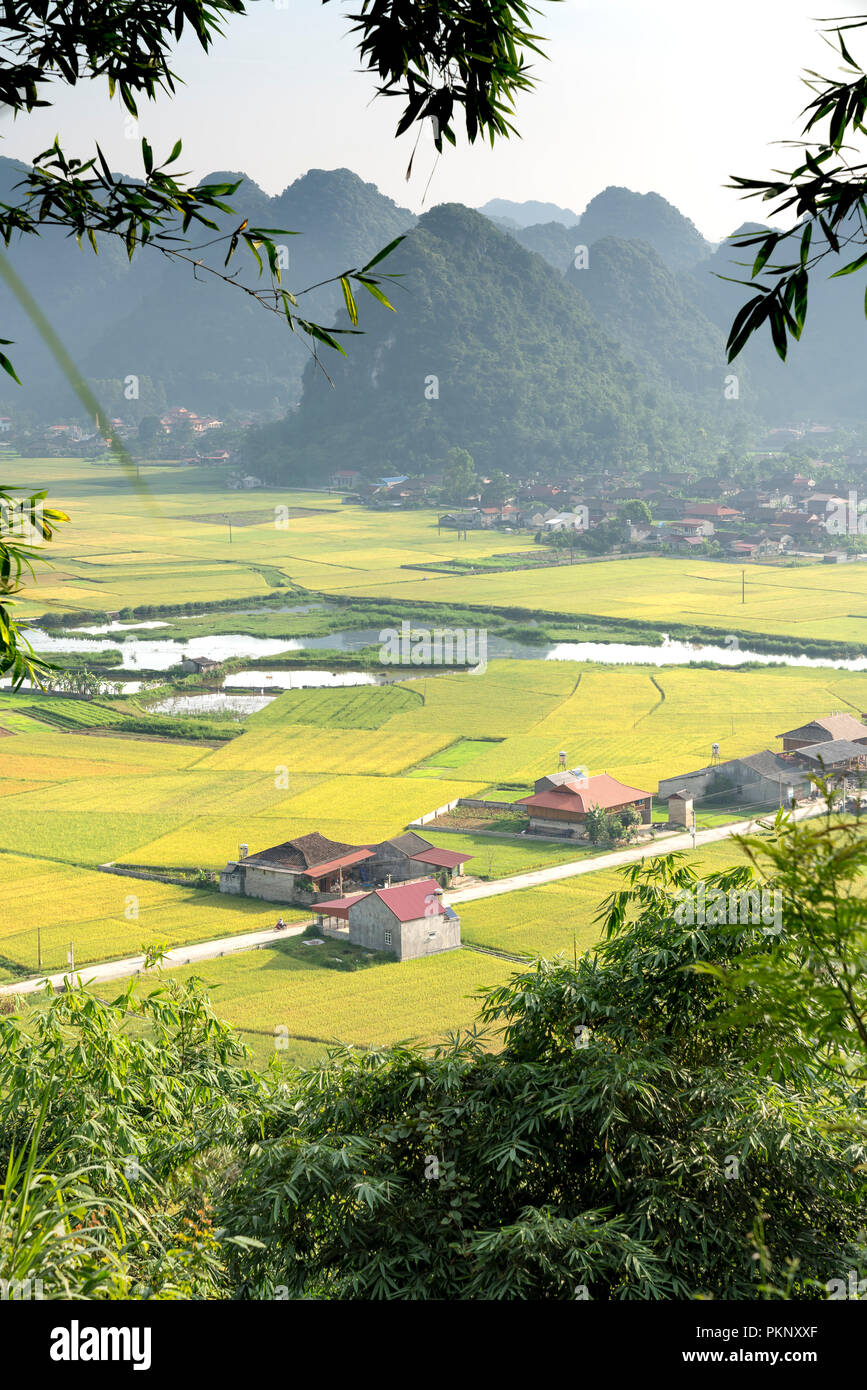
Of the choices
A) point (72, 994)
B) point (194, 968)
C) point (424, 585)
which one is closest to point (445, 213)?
point (424, 585)

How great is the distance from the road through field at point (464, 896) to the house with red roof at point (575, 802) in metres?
0.78

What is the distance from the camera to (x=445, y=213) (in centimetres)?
6419

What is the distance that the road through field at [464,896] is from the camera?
37.0 feet

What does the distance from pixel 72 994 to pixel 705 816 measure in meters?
12.7

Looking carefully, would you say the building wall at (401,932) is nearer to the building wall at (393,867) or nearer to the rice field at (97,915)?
the rice field at (97,915)

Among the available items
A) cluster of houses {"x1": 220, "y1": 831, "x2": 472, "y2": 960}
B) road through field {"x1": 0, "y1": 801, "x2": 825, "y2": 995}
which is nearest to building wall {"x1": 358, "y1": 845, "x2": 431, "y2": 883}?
cluster of houses {"x1": 220, "y1": 831, "x2": 472, "y2": 960}

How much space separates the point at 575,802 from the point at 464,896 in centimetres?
282

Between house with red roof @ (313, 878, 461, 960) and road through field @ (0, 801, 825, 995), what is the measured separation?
2.52 feet

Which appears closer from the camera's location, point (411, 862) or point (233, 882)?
point (411, 862)

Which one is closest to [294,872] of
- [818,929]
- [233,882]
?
[233,882]

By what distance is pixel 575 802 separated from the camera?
15.8 meters

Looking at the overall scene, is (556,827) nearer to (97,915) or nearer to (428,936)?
(428,936)

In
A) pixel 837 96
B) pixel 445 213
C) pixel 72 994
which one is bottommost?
pixel 72 994
